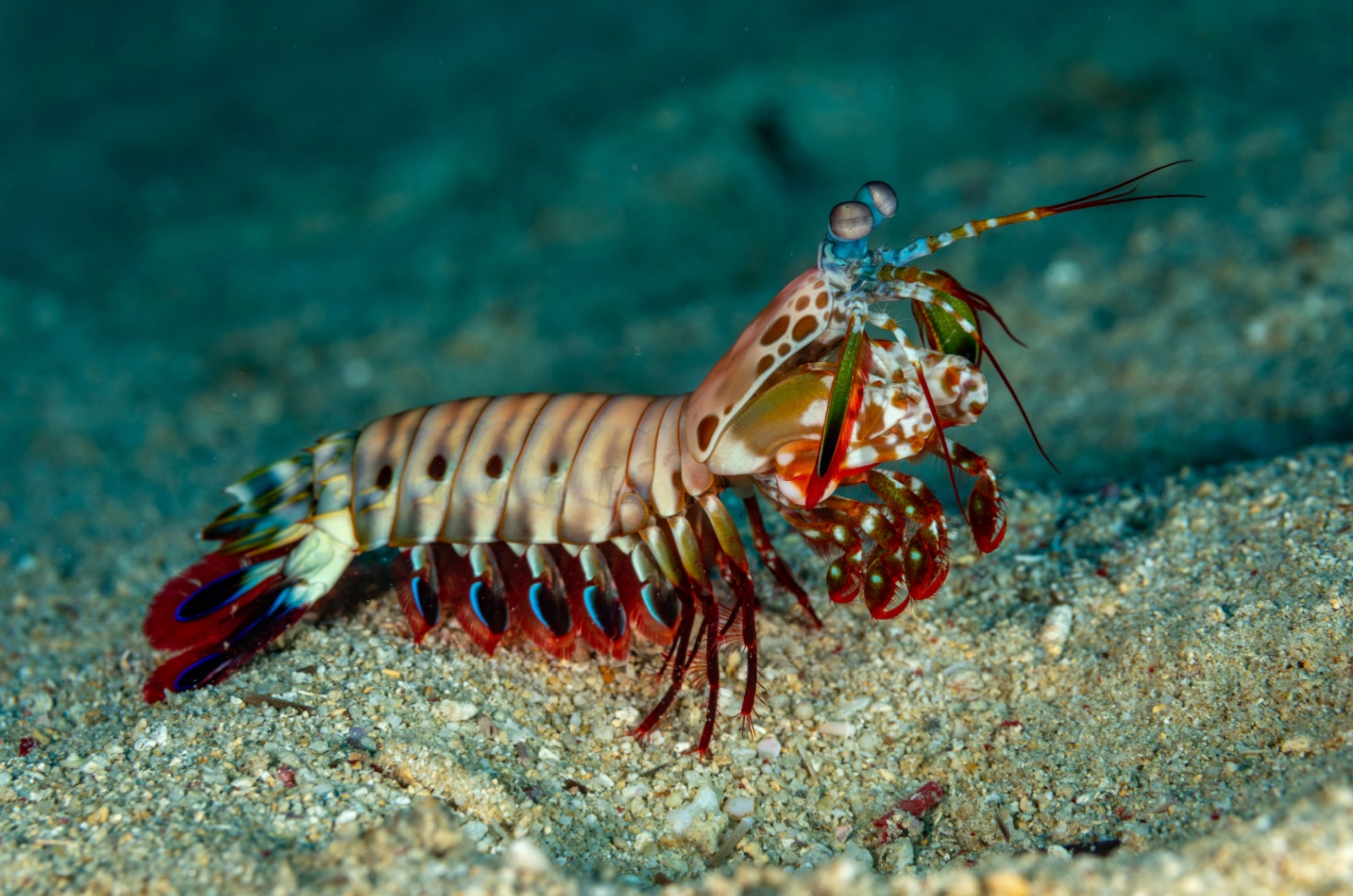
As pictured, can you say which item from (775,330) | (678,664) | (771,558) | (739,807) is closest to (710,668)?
(678,664)

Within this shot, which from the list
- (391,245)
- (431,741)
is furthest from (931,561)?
(391,245)

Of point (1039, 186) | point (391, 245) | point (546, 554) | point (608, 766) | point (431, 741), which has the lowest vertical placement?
point (608, 766)

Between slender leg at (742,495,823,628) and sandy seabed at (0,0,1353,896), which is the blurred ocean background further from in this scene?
slender leg at (742,495,823,628)

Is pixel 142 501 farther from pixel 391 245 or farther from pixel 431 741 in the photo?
pixel 431 741

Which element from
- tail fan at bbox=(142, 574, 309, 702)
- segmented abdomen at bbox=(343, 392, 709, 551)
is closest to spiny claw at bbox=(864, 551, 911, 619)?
segmented abdomen at bbox=(343, 392, 709, 551)

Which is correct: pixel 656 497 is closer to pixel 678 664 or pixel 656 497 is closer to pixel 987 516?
pixel 678 664

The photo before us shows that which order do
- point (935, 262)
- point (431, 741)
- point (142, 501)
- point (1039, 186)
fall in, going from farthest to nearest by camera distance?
point (1039, 186), point (935, 262), point (142, 501), point (431, 741)

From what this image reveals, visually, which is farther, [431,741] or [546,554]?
[546,554]
